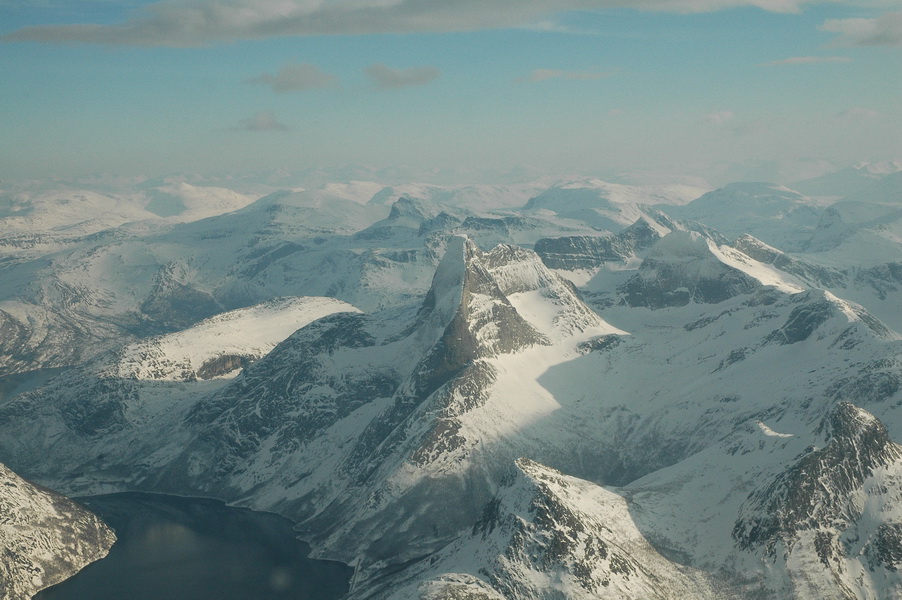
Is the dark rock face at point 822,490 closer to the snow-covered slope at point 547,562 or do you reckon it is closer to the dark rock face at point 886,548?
the dark rock face at point 886,548

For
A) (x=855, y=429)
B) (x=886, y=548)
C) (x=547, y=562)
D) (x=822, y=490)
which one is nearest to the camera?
(x=547, y=562)

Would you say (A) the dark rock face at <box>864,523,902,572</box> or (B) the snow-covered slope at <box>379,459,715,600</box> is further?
(A) the dark rock face at <box>864,523,902,572</box>

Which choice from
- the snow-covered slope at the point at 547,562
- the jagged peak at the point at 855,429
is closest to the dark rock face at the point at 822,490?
the jagged peak at the point at 855,429

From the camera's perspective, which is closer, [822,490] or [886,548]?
[886,548]

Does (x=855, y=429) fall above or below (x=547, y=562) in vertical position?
above

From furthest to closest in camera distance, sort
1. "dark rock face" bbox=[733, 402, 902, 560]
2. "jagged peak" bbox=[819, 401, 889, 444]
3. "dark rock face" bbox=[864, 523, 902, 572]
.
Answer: "jagged peak" bbox=[819, 401, 889, 444]
"dark rock face" bbox=[733, 402, 902, 560]
"dark rock face" bbox=[864, 523, 902, 572]

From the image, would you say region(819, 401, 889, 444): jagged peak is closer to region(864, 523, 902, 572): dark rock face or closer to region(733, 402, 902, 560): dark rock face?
region(733, 402, 902, 560): dark rock face

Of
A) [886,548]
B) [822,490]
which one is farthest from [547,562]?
[886,548]

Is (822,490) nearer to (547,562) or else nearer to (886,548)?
(886,548)

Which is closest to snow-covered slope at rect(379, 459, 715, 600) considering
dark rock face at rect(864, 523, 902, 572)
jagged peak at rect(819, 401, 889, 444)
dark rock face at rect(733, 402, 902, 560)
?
dark rock face at rect(733, 402, 902, 560)

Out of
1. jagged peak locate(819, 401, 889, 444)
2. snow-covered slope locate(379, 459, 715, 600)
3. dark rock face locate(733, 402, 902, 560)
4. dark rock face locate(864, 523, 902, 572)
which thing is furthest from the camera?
jagged peak locate(819, 401, 889, 444)
